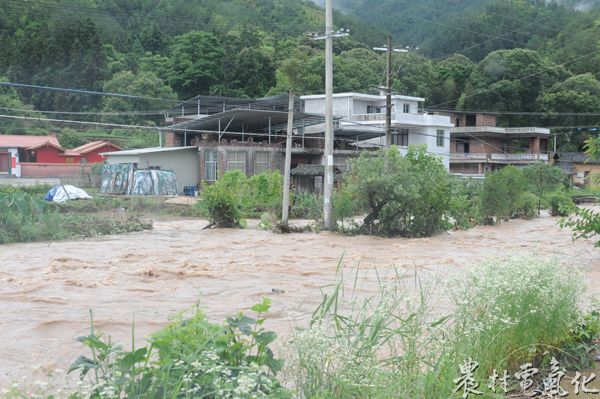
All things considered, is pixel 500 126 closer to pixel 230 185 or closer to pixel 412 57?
pixel 412 57

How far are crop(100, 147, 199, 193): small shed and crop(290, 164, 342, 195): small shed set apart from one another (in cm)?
634

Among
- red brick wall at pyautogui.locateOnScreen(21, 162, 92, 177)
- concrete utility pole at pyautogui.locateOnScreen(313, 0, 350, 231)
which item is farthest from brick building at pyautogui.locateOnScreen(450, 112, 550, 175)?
concrete utility pole at pyautogui.locateOnScreen(313, 0, 350, 231)

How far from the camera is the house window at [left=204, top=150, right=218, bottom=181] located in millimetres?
45256

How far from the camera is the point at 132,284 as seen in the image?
14852mm

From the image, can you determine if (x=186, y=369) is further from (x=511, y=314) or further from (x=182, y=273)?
(x=182, y=273)

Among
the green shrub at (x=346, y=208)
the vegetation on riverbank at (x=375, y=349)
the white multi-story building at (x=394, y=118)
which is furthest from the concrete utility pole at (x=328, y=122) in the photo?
the white multi-story building at (x=394, y=118)

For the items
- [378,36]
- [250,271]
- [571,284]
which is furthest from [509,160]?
[571,284]

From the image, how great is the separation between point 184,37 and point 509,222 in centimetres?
3881

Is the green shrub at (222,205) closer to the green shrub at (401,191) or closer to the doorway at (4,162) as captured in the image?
the green shrub at (401,191)

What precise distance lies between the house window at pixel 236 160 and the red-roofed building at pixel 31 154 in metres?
12.6

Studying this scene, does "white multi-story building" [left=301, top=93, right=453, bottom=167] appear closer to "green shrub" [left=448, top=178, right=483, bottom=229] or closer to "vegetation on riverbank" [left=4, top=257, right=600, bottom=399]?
"green shrub" [left=448, top=178, right=483, bottom=229]

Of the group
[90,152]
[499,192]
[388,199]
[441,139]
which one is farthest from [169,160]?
[441,139]

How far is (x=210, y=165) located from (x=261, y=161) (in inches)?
124

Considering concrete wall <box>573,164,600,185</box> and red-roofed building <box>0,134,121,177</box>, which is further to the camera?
concrete wall <box>573,164,600,185</box>
